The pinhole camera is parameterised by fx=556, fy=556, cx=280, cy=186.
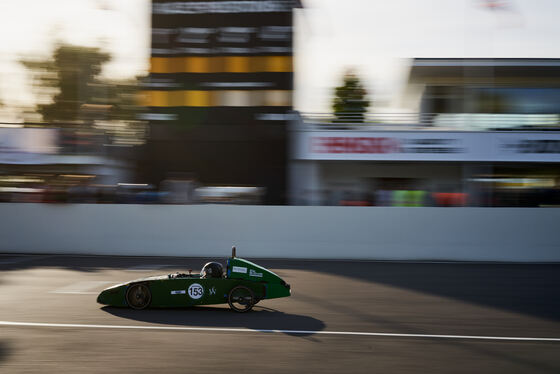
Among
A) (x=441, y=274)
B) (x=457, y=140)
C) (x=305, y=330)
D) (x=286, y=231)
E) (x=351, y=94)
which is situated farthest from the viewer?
(x=351, y=94)

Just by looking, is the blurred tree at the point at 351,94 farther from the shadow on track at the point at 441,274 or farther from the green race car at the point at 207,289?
the green race car at the point at 207,289

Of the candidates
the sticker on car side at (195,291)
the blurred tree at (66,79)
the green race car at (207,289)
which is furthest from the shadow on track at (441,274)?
the blurred tree at (66,79)

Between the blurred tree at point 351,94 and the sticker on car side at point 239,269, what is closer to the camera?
the sticker on car side at point 239,269

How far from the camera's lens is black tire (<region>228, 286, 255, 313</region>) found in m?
8.41

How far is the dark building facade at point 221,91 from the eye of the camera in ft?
80.5

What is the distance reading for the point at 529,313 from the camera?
8891mm

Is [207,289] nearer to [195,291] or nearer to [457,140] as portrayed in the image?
[195,291]

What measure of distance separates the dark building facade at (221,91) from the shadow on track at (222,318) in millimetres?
15902

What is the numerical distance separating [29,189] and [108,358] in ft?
48.2

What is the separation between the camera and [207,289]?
329 inches

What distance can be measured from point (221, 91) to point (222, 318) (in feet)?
58.9

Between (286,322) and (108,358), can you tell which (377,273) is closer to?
(286,322)

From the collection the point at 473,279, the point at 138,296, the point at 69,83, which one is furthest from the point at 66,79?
the point at 138,296

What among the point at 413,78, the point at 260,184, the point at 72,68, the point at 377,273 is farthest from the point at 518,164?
the point at 72,68
